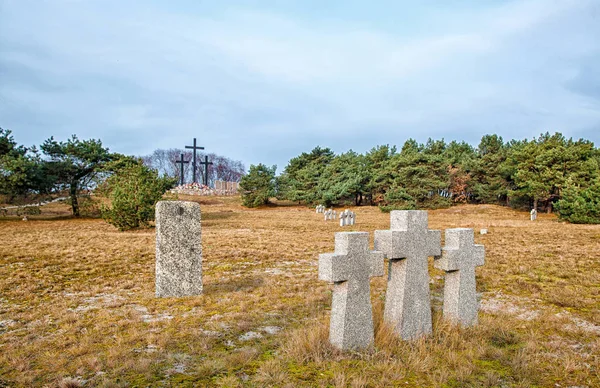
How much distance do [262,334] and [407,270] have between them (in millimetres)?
1940

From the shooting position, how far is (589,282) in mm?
7449

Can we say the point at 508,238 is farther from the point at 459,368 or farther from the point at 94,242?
the point at 94,242

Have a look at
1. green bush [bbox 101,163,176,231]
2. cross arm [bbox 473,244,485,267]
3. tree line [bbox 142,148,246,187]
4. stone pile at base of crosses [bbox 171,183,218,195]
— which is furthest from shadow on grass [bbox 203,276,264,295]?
tree line [bbox 142,148,246,187]

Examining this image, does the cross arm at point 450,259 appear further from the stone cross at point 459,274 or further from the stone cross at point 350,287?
the stone cross at point 350,287

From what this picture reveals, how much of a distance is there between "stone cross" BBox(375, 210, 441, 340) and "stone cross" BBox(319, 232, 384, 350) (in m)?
0.32

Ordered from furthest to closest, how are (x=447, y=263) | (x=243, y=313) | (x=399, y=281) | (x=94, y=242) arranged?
(x=94, y=242)
(x=243, y=313)
(x=447, y=263)
(x=399, y=281)

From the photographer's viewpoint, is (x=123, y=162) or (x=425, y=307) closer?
(x=425, y=307)

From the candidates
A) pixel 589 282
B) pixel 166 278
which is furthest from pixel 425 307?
pixel 589 282

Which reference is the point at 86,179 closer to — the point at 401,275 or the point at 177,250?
the point at 177,250

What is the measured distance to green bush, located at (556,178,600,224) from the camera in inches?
923

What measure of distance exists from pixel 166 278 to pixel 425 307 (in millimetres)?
4306

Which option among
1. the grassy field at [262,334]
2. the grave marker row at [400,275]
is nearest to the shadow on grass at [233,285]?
the grassy field at [262,334]

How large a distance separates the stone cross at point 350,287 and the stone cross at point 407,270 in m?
0.32

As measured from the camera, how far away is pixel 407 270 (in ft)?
13.5
